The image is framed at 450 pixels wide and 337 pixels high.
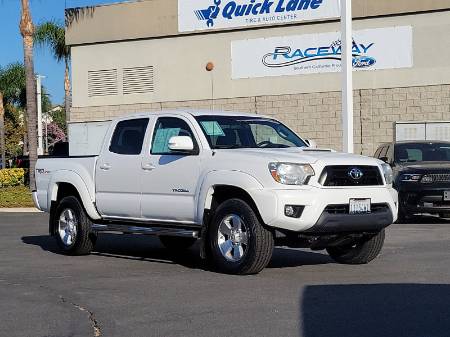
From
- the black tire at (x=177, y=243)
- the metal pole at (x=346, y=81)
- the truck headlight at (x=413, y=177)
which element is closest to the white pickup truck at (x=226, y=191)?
the black tire at (x=177, y=243)

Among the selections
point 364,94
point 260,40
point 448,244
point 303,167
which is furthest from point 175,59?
point 303,167

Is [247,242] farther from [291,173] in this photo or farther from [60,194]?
[60,194]

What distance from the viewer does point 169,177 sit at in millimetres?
10469

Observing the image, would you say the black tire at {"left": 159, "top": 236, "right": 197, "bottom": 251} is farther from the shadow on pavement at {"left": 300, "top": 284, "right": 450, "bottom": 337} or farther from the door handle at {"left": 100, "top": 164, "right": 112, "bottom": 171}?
the shadow on pavement at {"left": 300, "top": 284, "right": 450, "bottom": 337}

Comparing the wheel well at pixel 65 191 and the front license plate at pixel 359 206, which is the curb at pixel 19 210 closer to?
the wheel well at pixel 65 191

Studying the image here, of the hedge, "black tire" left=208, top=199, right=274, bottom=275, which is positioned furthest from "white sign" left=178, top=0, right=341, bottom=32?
"black tire" left=208, top=199, right=274, bottom=275

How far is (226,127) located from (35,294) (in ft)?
11.1

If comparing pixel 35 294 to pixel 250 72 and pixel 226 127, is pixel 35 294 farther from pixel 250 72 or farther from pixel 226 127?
pixel 250 72

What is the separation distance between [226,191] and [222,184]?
27cm

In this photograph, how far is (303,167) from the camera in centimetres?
939

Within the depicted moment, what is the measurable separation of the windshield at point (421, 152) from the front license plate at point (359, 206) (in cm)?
831

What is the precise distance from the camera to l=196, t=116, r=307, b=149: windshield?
1049 cm

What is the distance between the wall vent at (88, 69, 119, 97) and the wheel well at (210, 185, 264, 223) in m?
24.6

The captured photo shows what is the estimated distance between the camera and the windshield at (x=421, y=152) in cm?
1795
